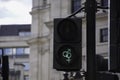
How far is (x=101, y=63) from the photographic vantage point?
418 inches

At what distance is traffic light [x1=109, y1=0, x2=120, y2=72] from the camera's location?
7.34 metres

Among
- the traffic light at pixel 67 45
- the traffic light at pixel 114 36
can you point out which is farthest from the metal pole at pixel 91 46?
the traffic light at pixel 114 36

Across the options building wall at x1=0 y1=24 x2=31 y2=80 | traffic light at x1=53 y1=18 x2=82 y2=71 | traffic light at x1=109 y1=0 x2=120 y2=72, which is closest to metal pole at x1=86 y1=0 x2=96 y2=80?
traffic light at x1=53 y1=18 x2=82 y2=71

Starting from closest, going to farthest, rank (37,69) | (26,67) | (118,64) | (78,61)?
(118,64)
(78,61)
(37,69)
(26,67)

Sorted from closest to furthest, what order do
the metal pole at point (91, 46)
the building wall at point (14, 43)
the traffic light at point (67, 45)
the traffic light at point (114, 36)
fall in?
the traffic light at point (114, 36)
the traffic light at point (67, 45)
the metal pole at point (91, 46)
the building wall at point (14, 43)

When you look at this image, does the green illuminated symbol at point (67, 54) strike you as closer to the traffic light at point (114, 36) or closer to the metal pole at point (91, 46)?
the metal pole at point (91, 46)

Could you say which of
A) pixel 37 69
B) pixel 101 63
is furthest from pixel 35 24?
pixel 101 63

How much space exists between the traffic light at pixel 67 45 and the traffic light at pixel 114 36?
591mm

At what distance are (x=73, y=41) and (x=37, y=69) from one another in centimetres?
7674

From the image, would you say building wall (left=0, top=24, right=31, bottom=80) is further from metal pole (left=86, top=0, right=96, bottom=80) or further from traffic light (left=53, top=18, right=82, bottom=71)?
traffic light (left=53, top=18, right=82, bottom=71)

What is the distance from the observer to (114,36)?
741cm

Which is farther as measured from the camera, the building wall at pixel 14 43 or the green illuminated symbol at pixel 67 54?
the building wall at pixel 14 43

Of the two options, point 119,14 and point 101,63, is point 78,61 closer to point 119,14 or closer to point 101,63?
point 119,14

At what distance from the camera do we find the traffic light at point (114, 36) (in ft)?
24.1
